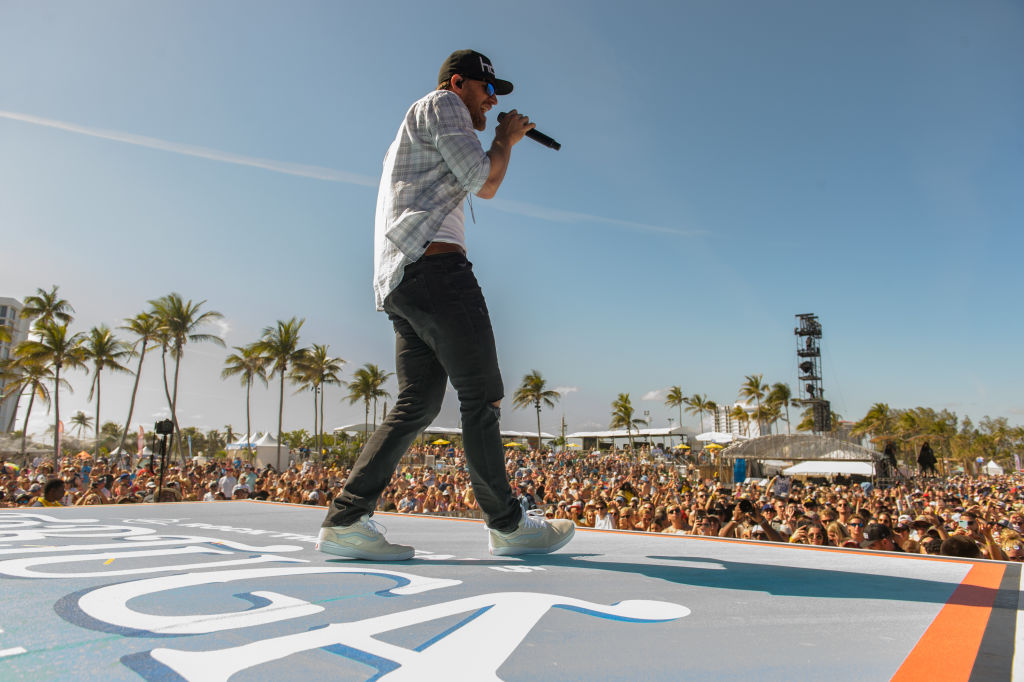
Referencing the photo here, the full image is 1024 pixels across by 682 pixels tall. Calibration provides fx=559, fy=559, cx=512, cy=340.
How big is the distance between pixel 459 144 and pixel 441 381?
829 millimetres

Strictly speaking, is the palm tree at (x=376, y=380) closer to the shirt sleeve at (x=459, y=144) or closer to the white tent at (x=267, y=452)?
the white tent at (x=267, y=452)

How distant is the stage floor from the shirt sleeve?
4.00 feet

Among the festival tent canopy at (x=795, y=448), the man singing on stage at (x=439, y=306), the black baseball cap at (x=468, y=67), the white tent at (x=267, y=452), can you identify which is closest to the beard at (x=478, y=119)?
the man singing on stage at (x=439, y=306)

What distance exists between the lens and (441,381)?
2.06 m

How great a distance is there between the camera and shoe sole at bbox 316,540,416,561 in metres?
1.81

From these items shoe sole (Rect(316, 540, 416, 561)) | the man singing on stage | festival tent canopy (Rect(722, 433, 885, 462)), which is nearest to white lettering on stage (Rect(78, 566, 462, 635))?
shoe sole (Rect(316, 540, 416, 561))

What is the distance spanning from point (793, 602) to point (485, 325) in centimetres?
113

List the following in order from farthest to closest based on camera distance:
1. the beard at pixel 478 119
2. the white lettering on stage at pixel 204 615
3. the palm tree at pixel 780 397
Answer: the palm tree at pixel 780 397 < the beard at pixel 478 119 < the white lettering on stage at pixel 204 615

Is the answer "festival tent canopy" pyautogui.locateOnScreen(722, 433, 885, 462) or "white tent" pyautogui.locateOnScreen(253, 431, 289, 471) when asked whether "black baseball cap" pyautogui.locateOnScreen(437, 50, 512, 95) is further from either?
"festival tent canopy" pyautogui.locateOnScreen(722, 433, 885, 462)

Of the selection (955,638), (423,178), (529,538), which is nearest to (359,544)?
(529,538)

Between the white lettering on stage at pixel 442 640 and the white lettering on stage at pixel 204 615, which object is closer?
the white lettering on stage at pixel 442 640

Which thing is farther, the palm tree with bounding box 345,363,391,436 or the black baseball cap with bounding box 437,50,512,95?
the palm tree with bounding box 345,363,391,436

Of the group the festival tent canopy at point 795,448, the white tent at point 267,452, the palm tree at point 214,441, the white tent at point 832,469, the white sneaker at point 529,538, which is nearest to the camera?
the white sneaker at point 529,538

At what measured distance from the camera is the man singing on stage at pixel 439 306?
5.97ft
